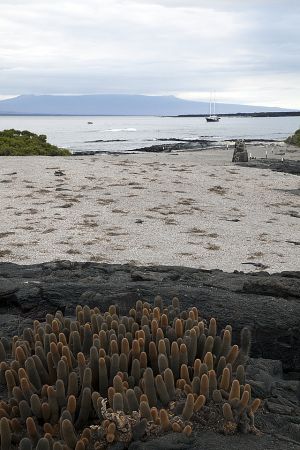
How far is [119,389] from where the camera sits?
9.73ft

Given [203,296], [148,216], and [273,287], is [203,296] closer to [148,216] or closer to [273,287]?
[273,287]

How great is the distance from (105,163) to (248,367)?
1729cm

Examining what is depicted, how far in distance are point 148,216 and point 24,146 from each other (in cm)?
1796

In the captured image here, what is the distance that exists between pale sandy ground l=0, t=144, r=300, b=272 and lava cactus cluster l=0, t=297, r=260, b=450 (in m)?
5.16

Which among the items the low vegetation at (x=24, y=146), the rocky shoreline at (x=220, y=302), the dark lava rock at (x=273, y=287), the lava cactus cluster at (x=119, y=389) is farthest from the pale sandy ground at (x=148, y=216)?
the low vegetation at (x=24, y=146)

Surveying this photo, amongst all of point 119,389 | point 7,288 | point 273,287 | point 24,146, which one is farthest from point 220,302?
point 24,146

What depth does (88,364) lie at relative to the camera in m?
3.29

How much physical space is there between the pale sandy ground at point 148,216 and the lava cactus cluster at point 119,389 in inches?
203

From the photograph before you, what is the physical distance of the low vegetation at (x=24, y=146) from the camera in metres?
26.6

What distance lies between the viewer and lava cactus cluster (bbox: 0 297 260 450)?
288cm

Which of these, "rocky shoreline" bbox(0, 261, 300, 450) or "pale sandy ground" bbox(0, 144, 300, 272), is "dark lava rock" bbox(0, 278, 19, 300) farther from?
"pale sandy ground" bbox(0, 144, 300, 272)

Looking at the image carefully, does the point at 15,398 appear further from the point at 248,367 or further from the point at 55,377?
the point at 248,367

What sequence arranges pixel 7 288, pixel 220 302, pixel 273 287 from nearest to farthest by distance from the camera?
pixel 220 302 → pixel 273 287 → pixel 7 288

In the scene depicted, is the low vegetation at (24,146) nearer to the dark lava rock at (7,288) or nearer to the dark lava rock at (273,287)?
the dark lava rock at (7,288)
